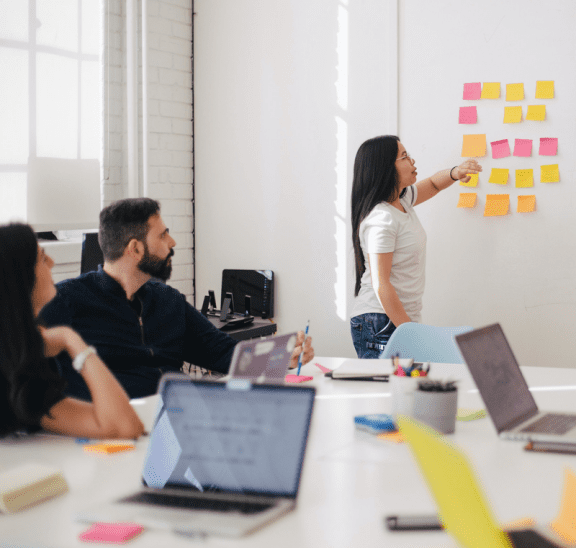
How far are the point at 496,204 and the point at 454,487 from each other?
2.69m

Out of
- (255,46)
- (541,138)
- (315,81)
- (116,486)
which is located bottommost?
(116,486)

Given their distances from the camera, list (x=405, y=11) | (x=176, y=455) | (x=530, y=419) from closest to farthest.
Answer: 1. (x=176, y=455)
2. (x=530, y=419)
3. (x=405, y=11)

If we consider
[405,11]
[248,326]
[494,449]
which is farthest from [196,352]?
[405,11]

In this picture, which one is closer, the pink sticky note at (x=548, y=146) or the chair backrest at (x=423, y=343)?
the chair backrest at (x=423, y=343)

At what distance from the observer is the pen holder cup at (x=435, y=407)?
146cm

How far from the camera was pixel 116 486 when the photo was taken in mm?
1179

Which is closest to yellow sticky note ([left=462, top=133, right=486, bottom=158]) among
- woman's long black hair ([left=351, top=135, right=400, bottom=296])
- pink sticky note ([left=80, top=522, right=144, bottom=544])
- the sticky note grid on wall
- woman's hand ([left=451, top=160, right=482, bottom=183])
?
the sticky note grid on wall

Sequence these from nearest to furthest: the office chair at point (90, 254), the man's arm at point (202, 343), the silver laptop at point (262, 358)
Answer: the silver laptop at point (262, 358), the man's arm at point (202, 343), the office chair at point (90, 254)

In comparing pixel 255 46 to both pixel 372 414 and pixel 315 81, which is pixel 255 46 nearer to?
pixel 315 81

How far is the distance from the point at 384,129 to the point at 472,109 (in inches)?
17.5

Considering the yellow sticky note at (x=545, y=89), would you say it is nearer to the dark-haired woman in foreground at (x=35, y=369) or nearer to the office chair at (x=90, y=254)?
the office chair at (x=90, y=254)

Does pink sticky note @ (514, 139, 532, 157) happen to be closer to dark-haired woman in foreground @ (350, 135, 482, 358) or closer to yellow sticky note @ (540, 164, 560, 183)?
yellow sticky note @ (540, 164, 560, 183)

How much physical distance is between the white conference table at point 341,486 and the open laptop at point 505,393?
49mm

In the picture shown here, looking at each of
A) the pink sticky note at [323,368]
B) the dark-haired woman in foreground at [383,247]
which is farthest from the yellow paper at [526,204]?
the pink sticky note at [323,368]
